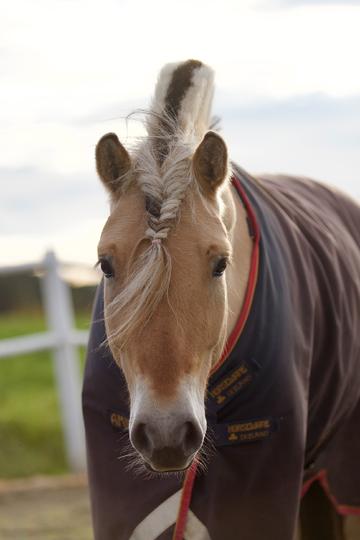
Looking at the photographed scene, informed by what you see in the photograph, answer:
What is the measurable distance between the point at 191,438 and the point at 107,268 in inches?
23.4

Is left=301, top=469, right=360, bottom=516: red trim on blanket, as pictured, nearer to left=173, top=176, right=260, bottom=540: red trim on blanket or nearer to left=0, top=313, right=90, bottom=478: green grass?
left=173, top=176, right=260, bottom=540: red trim on blanket

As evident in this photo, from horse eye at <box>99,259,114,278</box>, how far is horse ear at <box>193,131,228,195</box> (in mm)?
370

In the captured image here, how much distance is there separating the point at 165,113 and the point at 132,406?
1.00m

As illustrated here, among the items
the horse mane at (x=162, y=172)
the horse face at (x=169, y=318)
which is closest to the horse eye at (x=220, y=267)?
the horse face at (x=169, y=318)

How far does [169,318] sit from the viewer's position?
10.3 ft

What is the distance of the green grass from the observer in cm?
822

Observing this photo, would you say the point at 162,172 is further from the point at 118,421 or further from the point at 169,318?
the point at 118,421

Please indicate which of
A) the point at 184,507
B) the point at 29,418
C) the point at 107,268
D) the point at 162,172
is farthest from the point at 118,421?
the point at 29,418

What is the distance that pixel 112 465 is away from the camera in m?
3.66

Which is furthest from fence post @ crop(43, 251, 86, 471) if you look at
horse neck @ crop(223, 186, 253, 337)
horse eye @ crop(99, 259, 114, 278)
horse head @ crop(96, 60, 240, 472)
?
horse eye @ crop(99, 259, 114, 278)

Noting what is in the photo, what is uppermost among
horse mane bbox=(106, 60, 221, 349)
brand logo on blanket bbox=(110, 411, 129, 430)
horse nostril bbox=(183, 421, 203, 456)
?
horse mane bbox=(106, 60, 221, 349)

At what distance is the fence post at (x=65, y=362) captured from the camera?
8086 millimetres

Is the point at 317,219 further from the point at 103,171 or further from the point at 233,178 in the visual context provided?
the point at 103,171

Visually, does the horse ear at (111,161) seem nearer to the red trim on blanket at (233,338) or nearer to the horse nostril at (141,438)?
the red trim on blanket at (233,338)
